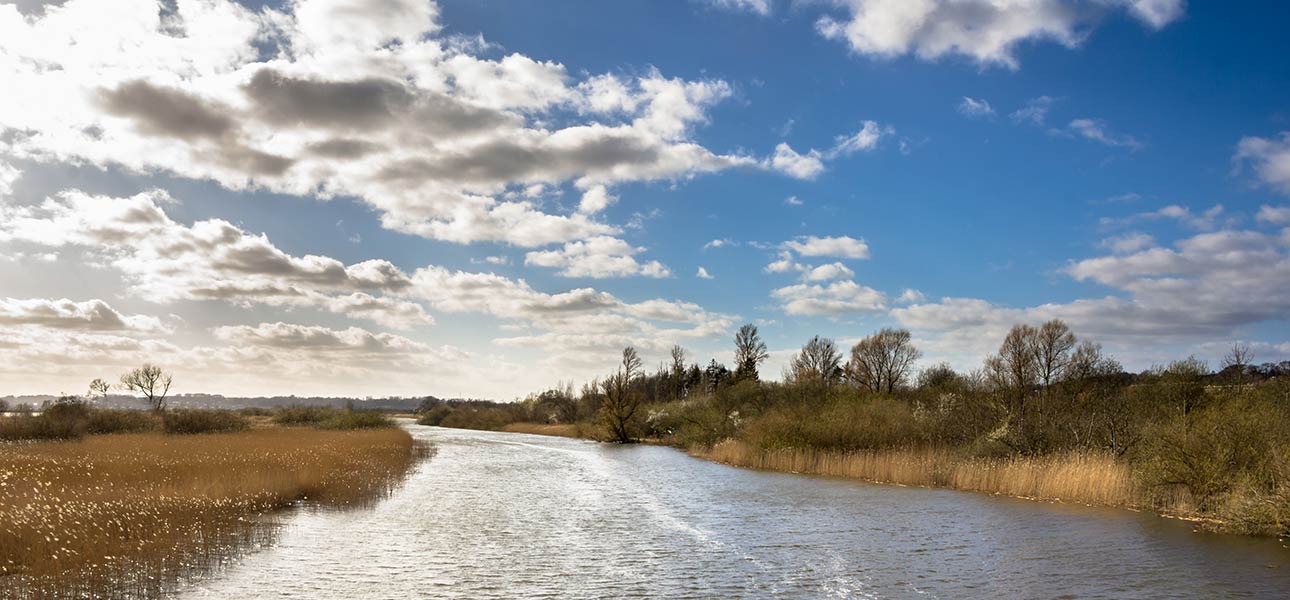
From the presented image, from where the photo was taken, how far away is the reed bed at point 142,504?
14469 millimetres

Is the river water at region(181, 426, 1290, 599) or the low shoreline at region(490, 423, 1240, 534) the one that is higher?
the low shoreline at region(490, 423, 1240, 534)

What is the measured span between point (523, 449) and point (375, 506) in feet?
132

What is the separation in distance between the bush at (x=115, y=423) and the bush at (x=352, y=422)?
1822 centimetres

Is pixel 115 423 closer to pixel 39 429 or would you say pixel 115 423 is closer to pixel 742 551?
pixel 39 429

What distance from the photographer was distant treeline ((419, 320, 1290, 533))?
78.2ft

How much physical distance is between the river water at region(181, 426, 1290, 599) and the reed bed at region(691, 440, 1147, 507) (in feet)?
5.47

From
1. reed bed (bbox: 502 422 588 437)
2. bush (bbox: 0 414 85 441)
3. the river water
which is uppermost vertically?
bush (bbox: 0 414 85 441)

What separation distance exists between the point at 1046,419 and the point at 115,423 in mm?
59901

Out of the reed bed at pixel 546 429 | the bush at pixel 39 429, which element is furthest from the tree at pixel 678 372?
the bush at pixel 39 429

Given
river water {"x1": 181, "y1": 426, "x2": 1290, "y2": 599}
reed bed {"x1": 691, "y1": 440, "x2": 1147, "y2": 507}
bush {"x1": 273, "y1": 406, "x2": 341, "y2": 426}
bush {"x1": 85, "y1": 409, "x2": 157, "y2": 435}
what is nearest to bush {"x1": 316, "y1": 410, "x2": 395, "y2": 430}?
bush {"x1": 273, "y1": 406, "x2": 341, "y2": 426}

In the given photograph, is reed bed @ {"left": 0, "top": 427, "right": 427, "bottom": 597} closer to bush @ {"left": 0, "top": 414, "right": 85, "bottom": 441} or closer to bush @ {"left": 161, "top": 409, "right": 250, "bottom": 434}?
bush @ {"left": 0, "top": 414, "right": 85, "bottom": 441}

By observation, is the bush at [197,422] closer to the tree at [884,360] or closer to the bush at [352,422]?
the bush at [352,422]

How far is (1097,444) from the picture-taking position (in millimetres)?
33219

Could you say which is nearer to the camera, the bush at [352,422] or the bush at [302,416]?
the bush at [352,422]
